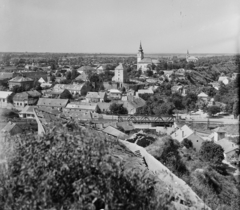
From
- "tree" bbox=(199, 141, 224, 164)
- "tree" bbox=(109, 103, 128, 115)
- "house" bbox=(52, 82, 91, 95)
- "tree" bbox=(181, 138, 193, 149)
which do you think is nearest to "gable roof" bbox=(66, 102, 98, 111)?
"tree" bbox=(109, 103, 128, 115)

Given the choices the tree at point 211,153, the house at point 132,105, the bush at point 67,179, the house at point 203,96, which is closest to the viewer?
the bush at point 67,179

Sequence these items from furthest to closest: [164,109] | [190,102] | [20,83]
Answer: [20,83]
[190,102]
[164,109]

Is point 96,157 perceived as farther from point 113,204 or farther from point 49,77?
point 49,77

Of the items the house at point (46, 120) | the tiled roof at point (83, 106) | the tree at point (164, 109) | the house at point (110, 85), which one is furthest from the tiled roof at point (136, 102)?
the house at point (46, 120)

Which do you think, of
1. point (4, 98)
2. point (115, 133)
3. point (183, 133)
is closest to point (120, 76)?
point (4, 98)

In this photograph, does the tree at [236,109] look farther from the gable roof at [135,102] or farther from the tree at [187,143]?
the tree at [187,143]

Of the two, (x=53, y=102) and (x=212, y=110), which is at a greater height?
(x=53, y=102)

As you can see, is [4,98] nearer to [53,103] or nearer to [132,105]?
[53,103]

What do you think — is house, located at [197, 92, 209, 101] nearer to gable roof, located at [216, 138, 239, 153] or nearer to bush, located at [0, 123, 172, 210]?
gable roof, located at [216, 138, 239, 153]

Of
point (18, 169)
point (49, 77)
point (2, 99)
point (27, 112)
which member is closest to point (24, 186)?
point (18, 169)
